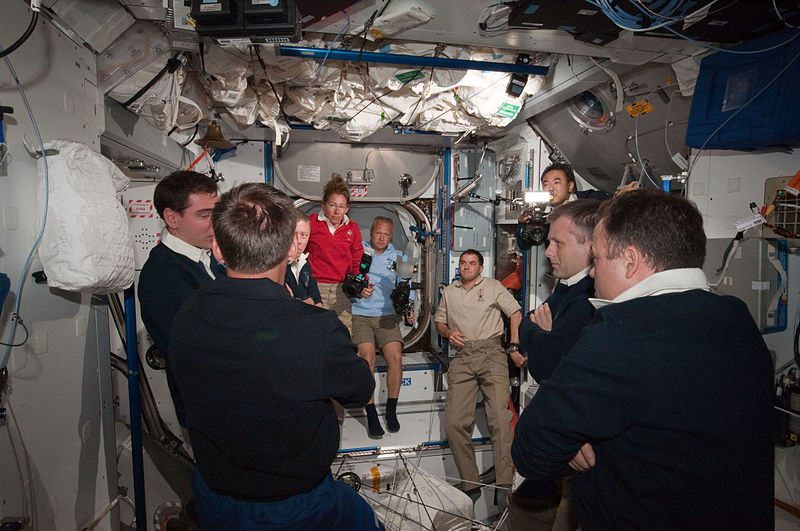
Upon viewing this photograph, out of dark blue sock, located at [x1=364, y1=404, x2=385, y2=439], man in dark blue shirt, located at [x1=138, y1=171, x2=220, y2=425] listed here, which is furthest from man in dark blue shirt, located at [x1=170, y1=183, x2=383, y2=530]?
dark blue sock, located at [x1=364, y1=404, x2=385, y2=439]

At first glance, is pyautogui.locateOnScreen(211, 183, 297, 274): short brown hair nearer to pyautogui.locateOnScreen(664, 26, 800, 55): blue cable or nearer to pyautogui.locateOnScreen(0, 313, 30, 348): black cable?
pyautogui.locateOnScreen(0, 313, 30, 348): black cable

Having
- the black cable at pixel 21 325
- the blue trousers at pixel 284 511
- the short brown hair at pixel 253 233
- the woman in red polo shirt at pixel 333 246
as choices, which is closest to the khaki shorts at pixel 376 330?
the woman in red polo shirt at pixel 333 246

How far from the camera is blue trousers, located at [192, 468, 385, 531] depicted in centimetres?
132

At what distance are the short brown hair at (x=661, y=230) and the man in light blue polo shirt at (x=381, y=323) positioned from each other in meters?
2.93

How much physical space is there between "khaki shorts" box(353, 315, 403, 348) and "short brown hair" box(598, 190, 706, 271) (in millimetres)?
3098

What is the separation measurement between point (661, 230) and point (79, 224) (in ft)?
7.41

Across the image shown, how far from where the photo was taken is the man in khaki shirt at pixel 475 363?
3.62 meters

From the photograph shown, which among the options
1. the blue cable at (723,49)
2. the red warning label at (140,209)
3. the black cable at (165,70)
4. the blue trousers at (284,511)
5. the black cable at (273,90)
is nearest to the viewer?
the blue trousers at (284,511)

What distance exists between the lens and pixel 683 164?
2693 mm

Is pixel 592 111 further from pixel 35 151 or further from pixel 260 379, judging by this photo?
pixel 35 151

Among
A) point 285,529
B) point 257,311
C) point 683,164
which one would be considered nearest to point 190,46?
point 257,311

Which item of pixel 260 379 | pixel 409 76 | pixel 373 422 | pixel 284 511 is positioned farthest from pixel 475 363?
pixel 260 379

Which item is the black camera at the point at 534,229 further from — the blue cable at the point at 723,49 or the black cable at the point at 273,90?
the black cable at the point at 273,90

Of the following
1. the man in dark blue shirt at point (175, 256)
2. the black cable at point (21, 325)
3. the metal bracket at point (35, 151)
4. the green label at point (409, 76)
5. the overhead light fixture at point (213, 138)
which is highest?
the green label at point (409, 76)
